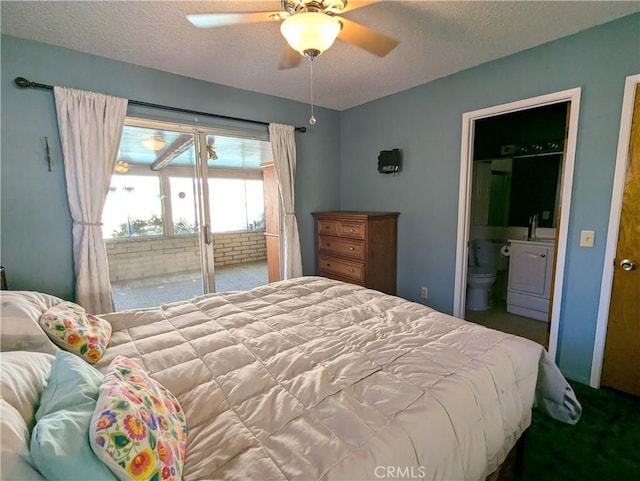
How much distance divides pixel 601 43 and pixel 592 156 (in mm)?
760

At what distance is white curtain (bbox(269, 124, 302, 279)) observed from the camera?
343 cm

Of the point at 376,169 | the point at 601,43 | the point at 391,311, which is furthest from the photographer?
the point at 376,169

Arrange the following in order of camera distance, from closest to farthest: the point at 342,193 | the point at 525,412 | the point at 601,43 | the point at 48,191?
the point at 525,412, the point at 601,43, the point at 48,191, the point at 342,193

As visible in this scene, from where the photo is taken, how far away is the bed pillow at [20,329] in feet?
3.66

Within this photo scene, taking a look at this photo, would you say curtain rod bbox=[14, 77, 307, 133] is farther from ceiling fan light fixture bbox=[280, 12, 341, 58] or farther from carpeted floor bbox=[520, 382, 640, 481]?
carpeted floor bbox=[520, 382, 640, 481]

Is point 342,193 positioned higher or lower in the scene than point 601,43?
lower

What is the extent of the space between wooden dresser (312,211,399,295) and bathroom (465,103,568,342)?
3.55 ft

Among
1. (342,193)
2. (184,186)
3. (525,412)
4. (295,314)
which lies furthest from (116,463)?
(342,193)

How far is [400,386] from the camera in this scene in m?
1.09

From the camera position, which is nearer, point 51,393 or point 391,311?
point 51,393

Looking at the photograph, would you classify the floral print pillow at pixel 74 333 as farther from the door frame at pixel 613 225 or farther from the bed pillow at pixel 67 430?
the door frame at pixel 613 225

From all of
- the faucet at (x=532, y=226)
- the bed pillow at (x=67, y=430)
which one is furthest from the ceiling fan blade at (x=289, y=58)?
the faucet at (x=532, y=226)

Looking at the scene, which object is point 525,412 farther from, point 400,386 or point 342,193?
point 342,193

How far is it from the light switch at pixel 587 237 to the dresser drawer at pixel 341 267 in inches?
71.4
